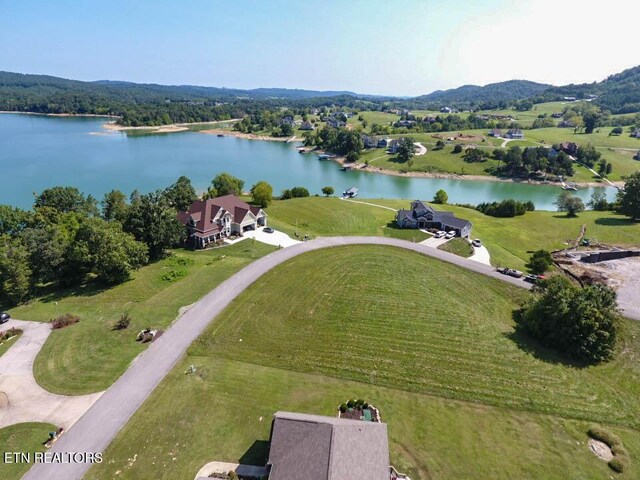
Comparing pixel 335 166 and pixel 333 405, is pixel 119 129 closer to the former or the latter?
pixel 335 166

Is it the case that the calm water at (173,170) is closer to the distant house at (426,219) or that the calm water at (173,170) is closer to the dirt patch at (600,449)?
the distant house at (426,219)

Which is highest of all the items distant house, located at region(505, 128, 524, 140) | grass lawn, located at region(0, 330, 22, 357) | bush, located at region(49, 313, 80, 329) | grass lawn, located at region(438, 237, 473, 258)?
distant house, located at region(505, 128, 524, 140)

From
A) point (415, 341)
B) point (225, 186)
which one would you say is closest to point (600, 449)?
point (415, 341)

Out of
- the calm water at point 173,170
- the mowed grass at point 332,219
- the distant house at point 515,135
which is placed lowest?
the calm water at point 173,170

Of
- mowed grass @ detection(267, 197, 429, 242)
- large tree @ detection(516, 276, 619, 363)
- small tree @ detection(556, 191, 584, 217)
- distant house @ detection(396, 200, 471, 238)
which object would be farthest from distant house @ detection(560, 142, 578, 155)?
large tree @ detection(516, 276, 619, 363)

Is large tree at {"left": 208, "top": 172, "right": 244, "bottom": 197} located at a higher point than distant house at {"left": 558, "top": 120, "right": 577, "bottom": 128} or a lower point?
lower

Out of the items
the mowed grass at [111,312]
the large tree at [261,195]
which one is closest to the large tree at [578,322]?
the mowed grass at [111,312]

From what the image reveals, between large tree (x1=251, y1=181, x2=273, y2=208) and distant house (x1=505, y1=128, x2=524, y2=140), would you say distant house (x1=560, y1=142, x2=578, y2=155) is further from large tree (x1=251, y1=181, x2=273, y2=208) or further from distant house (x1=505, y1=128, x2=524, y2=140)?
large tree (x1=251, y1=181, x2=273, y2=208)

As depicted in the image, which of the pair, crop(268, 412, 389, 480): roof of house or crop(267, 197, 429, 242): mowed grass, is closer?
crop(268, 412, 389, 480): roof of house
